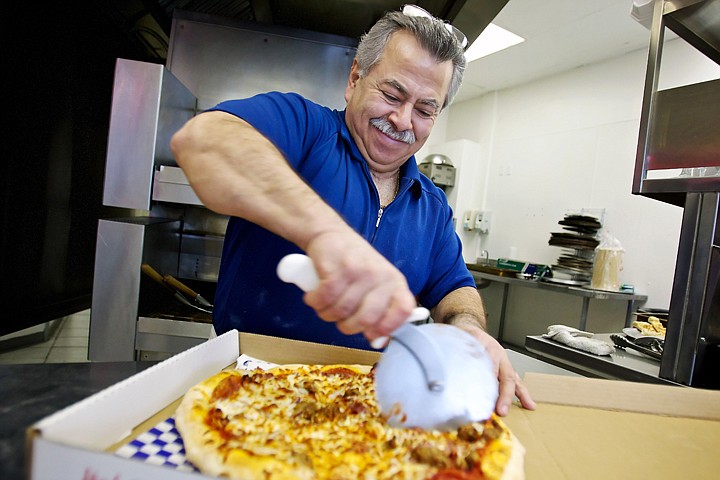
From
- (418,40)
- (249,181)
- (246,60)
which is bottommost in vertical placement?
(249,181)

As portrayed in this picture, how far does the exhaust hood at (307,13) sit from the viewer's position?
1637 mm

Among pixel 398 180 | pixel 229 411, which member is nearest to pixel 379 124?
pixel 398 180

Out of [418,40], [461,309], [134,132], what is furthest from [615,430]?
[134,132]

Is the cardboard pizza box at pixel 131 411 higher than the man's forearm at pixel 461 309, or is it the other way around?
the man's forearm at pixel 461 309

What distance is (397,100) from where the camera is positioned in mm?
1265

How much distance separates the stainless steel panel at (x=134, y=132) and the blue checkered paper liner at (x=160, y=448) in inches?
45.5

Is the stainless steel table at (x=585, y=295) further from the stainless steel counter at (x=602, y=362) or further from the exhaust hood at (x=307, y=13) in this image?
the exhaust hood at (x=307, y=13)

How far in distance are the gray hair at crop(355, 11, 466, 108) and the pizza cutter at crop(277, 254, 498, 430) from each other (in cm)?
89

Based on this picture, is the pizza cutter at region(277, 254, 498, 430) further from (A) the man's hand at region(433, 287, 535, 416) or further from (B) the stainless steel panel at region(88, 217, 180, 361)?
(B) the stainless steel panel at region(88, 217, 180, 361)

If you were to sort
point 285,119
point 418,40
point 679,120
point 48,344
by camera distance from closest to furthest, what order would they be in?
1. point 285,119
2. point 418,40
3. point 679,120
4. point 48,344

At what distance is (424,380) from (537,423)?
1.49 feet

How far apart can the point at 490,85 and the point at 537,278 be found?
2427 mm

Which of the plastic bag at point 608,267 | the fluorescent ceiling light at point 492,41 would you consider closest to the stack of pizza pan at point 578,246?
the plastic bag at point 608,267

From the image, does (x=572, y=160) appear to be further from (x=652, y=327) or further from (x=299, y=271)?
(x=299, y=271)
